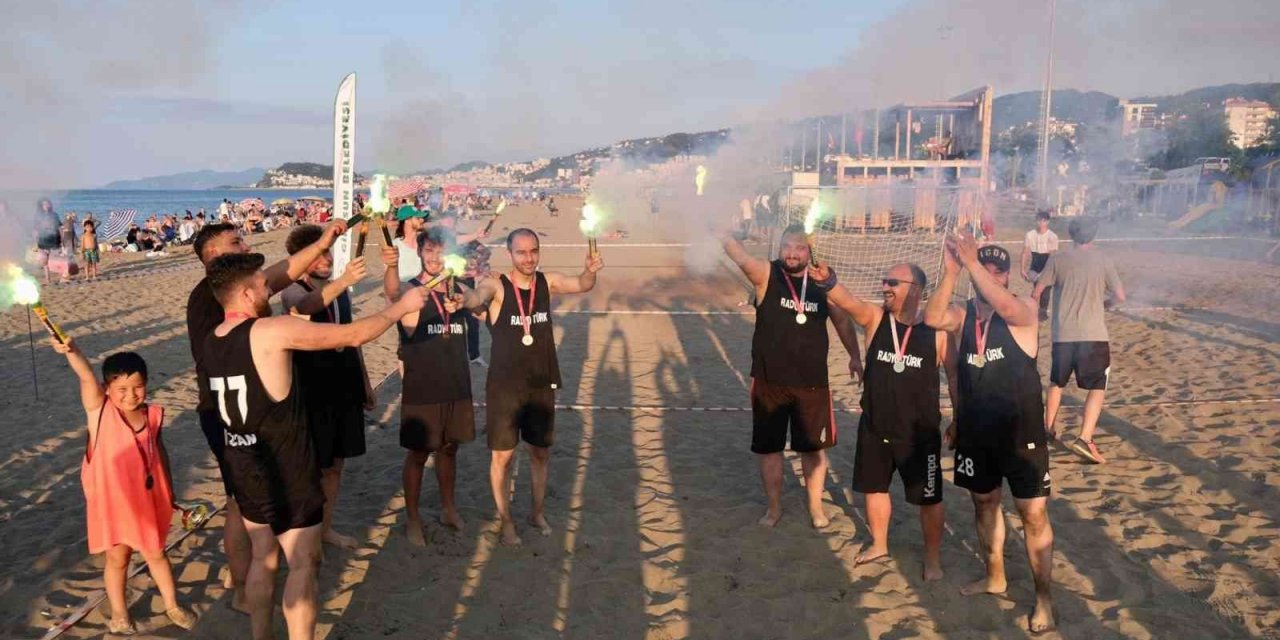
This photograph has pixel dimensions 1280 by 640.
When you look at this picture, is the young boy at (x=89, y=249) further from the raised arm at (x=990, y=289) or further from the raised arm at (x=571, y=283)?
the raised arm at (x=990, y=289)

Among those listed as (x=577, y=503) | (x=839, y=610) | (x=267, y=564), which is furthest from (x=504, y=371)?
(x=839, y=610)

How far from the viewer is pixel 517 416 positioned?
5.75m

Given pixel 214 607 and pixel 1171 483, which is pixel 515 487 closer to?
pixel 214 607

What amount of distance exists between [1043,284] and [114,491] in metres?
7.70

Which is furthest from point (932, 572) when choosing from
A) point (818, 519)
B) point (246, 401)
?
point (246, 401)

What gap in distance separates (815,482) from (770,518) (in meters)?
0.45

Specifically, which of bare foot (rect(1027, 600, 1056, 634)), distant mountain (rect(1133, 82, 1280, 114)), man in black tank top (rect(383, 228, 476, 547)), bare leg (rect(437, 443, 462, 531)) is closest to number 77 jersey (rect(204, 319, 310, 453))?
man in black tank top (rect(383, 228, 476, 547))

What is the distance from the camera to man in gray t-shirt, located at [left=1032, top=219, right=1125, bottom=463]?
24.2ft

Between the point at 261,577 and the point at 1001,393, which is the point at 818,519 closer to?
the point at 1001,393

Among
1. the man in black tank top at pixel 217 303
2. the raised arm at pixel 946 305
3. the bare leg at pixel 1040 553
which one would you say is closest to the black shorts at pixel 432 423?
the man in black tank top at pixel 217 303

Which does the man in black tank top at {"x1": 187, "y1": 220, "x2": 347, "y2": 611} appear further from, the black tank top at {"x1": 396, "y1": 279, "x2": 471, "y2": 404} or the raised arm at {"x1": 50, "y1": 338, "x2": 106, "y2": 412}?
the black tank top at {"x1": 396, "y1": 279, "x2": 471, "y2": 404}

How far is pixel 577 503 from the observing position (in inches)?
262

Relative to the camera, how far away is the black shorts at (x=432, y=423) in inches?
221

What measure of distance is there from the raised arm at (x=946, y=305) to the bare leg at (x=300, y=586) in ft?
12.1
